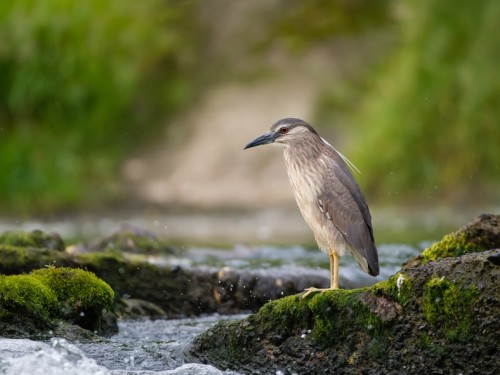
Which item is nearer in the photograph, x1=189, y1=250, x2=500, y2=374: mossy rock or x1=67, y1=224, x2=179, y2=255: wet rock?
x1=189, y1=250, x2=500, y2=374: mossy rock

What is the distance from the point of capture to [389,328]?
444cm

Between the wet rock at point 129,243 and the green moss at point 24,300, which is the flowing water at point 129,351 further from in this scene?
the wet rock at point 129,243

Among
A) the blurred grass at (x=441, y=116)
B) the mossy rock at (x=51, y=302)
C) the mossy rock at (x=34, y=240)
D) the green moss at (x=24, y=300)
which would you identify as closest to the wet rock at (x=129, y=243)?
the mossy rock at (x=34, y=240)

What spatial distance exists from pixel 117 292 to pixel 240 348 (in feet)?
6.34

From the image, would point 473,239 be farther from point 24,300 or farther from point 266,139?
point 24,300

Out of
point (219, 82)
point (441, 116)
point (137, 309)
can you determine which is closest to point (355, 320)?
point (137, 309)

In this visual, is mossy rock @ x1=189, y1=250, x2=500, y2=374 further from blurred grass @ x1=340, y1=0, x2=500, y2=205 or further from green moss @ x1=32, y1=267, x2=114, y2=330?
blurred grass @ x1=340, y1=0, x2=500, y2=205

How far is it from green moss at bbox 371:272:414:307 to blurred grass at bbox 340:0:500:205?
9590mm

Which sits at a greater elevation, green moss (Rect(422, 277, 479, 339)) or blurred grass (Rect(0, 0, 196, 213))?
blurred grass (Rect(0, 0, 196, 213))

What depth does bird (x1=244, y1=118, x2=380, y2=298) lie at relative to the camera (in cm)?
554

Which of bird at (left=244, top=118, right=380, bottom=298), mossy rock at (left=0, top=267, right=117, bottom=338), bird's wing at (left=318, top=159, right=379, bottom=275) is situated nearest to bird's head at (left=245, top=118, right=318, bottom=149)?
bird at (left=244, top=118, right=380, bottom=298)

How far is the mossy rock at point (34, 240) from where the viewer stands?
7.16m

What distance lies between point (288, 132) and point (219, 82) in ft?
41.3

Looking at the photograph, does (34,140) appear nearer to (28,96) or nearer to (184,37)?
(28,96)
